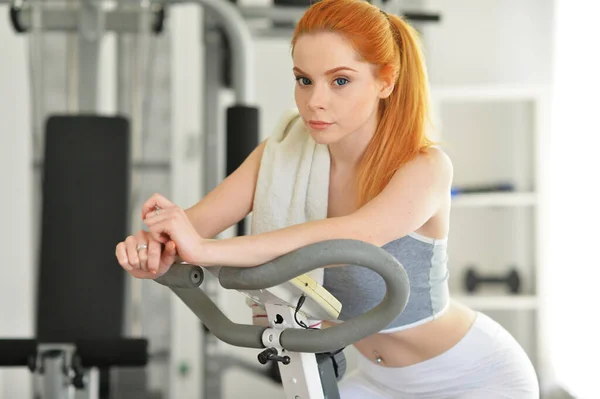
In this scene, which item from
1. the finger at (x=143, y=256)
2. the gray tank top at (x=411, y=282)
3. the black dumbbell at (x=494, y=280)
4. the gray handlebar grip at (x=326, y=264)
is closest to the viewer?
the gray handlebar grip at (x=326, y=264)

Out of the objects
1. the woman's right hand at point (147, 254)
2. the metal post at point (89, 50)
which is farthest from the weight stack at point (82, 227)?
the woman's right hand at point (147, 254)

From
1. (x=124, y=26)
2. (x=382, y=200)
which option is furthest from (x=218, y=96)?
(x=382, y=200)

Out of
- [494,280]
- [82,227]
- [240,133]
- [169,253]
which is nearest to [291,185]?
[169,253]

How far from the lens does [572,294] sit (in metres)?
3.13

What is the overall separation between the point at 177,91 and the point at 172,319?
1.09 m

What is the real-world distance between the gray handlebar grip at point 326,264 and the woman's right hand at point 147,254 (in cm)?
9

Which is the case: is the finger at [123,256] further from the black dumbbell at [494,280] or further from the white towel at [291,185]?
the black dumbbell at [494,280]

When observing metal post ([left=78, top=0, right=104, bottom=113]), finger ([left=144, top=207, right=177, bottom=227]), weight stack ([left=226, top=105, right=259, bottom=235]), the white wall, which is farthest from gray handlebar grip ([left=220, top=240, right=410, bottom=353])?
the white wall

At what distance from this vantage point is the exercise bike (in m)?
1.01

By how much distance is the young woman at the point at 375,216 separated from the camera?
1115 millimetres

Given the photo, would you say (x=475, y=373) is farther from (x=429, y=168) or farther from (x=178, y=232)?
(x=178, y=232)

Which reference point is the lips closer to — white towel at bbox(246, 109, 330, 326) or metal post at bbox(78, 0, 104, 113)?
white towel at bbox(246, 109, 330, 326)

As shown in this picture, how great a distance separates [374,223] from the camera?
117 centimetres

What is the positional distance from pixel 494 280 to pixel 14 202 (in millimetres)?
2342
